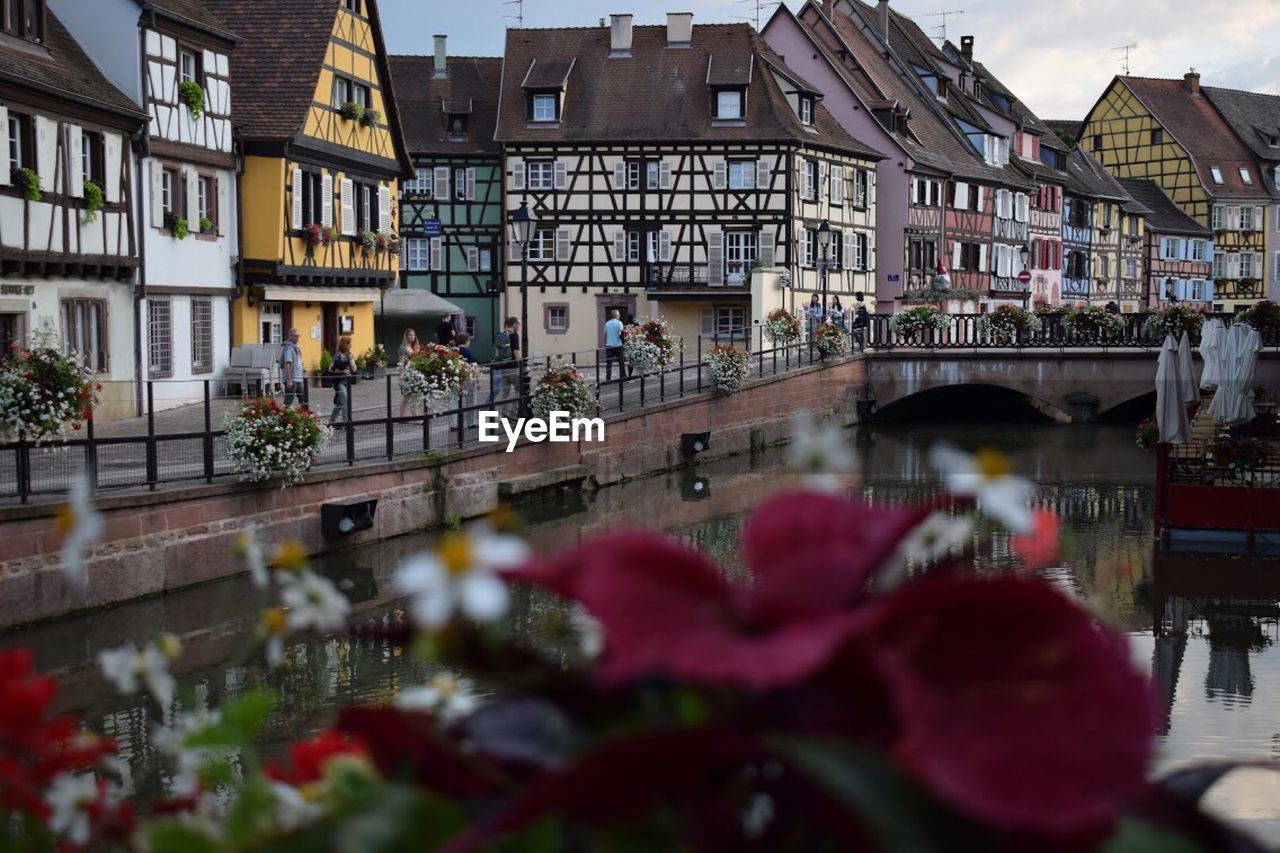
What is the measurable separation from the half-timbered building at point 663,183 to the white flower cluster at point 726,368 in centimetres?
1431

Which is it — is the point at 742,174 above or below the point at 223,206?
above

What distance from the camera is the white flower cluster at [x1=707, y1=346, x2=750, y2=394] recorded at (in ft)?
108

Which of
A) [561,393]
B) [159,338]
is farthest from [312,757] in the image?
[159,338]

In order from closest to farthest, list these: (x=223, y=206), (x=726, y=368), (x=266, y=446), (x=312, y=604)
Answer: (x=312, y=604)
(x=266, y=446)
(x=223, y=206)
(x=726, y=368)

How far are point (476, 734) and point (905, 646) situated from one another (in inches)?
16.6

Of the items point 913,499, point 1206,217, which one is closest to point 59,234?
point 913,499

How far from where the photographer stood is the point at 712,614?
51.6 inches

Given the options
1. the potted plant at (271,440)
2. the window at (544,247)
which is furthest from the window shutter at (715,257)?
the potted plant at (271,440)

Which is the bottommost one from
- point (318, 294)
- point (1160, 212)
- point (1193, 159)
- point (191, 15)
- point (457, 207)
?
point (318, 294)

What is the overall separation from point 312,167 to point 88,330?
794 centimetres

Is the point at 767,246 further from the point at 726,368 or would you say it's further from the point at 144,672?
the point at 144,672

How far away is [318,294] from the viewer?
3228 cm

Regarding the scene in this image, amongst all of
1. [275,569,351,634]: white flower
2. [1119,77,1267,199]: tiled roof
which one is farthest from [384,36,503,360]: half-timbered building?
[275,569,351,634]: white flower

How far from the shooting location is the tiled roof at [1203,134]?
79375 millimetres
